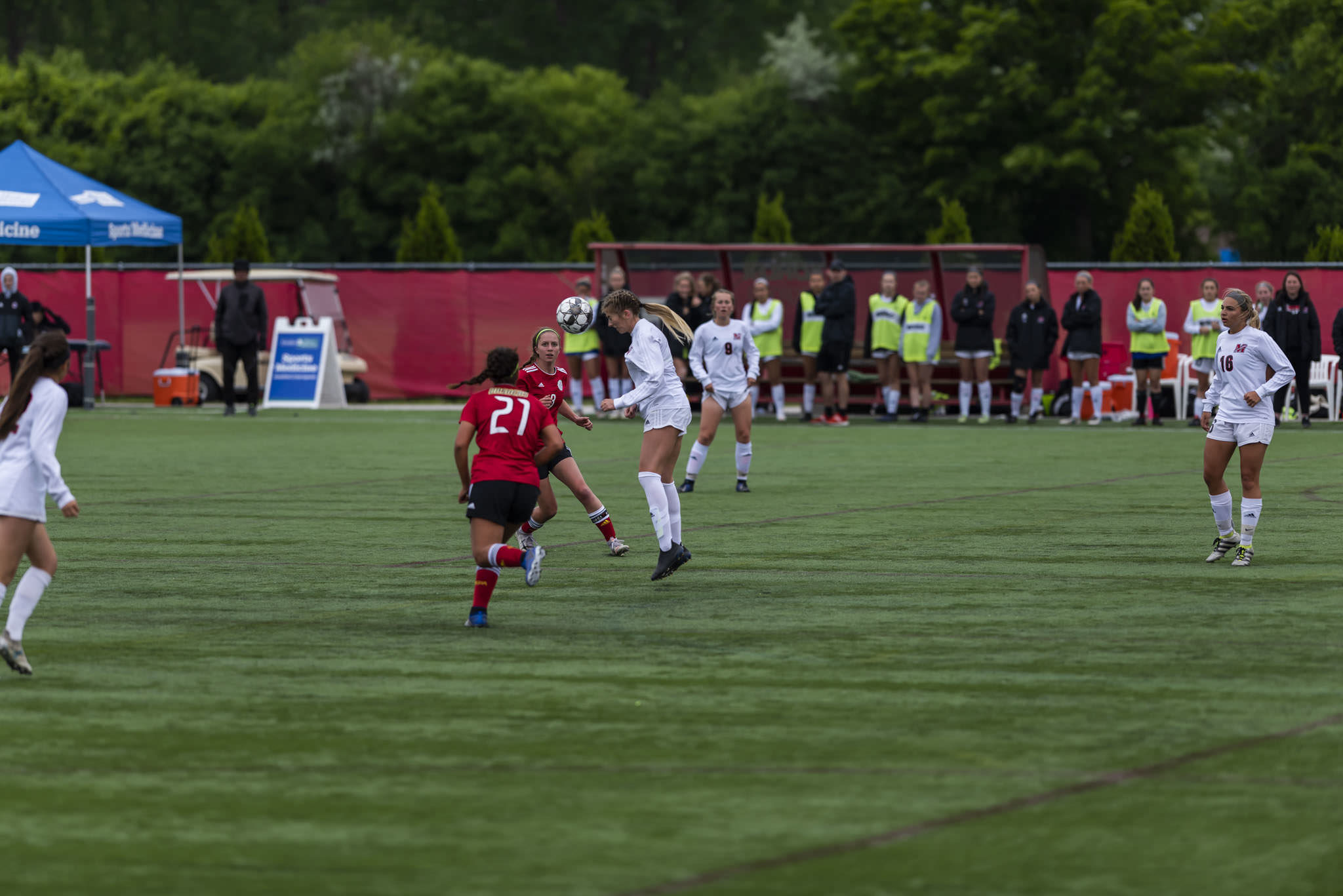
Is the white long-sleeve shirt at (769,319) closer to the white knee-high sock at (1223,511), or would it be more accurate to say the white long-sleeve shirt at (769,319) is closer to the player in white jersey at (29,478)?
the white knee-high sock at (1223,511)

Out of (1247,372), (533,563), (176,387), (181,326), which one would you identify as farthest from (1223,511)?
(176,387)

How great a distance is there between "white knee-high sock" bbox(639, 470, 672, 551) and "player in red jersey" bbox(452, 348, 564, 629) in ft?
5.35

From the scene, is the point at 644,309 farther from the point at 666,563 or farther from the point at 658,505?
the point at 666,563

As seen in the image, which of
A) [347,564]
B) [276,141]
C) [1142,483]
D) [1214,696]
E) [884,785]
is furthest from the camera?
[276,141]

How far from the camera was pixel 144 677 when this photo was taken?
8.05m

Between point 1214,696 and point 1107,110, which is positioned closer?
point 1214,696

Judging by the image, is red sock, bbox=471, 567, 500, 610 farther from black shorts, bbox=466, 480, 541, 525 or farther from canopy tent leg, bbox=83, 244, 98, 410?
canopy tent leg, bbox=83, 244, 98, 410

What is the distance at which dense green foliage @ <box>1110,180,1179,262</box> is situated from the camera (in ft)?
127

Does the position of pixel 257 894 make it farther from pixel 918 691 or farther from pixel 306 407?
pixel 306 407

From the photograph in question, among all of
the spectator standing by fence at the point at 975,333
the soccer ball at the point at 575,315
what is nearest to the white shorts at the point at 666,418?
the soccer ball at the point at 575,315

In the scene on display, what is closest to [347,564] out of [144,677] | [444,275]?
[144,677]

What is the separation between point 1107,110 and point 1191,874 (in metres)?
55.6

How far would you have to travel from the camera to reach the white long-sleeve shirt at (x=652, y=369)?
39.3 ft

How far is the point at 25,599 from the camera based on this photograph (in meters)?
8.09
